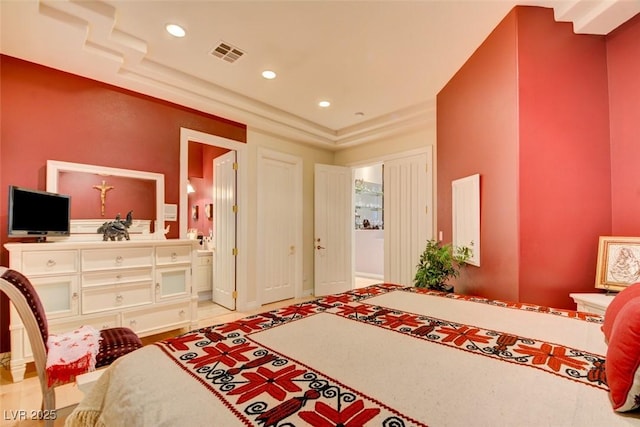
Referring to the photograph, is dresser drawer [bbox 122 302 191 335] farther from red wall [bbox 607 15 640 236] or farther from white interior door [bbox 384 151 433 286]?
red wall [bbox 607 15 640 236]

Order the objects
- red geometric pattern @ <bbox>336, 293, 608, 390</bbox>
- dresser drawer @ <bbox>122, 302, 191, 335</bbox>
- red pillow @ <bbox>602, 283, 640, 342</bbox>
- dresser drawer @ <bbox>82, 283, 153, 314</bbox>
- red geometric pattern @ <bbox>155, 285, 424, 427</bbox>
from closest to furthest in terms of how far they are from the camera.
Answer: red geometric pattern @ <bbox>155, 285, 424, 427</bbox> → red geometric pattern @ <bbox>336, 293, 608, 390</bbox> → red pillow @ <bbox>602, 283, 640, 342</bbox> → dresser drawer @ <bbox>82, 283, 153, 314</bbox> → dresser drawer @ <bbox>122, 302, 191, 335</bbox>

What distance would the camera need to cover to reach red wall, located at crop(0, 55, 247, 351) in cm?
238

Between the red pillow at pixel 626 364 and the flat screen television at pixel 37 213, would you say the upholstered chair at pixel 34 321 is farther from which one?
the red pillow at pixel 626 364

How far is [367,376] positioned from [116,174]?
122 inches

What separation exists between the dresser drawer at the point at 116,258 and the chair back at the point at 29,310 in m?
0.95

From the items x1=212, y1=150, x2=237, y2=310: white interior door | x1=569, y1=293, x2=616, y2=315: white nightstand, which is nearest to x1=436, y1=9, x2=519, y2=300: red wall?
x1=569, y1=293, x2=616, y2=315: white nightstand

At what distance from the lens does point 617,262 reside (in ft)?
6.23

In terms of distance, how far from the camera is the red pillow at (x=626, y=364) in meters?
0.72

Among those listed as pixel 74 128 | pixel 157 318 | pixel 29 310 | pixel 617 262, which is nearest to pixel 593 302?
pixel 617 262

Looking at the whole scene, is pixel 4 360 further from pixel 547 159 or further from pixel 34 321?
pixel 547 159

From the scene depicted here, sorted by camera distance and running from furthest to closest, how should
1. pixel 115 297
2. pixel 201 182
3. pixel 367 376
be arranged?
pixel 201 182, pixel 115 297, pixel 367 376

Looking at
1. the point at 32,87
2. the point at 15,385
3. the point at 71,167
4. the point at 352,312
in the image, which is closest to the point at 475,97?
the point at 352,312

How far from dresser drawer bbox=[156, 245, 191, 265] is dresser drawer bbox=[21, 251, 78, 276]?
2.09ft

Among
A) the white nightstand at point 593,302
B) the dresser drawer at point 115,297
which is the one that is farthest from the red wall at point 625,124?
the dresser drawer at point 115,297
